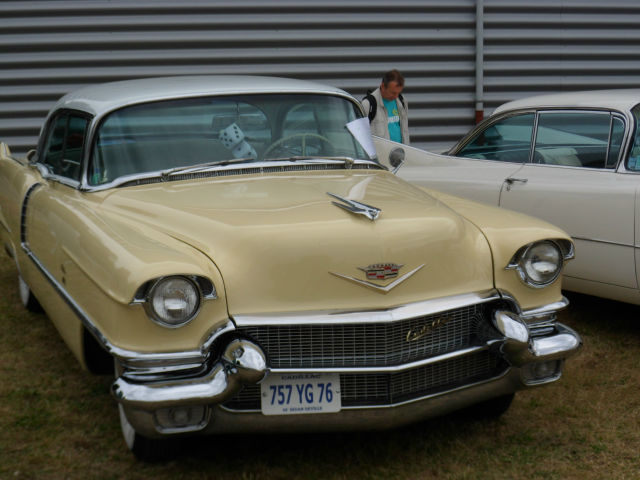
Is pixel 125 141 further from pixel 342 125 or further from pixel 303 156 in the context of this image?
A: pixel 342 125

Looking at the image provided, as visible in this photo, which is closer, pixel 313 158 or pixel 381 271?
pixel 381 271

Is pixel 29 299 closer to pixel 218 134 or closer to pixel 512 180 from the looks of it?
pixel 218 134

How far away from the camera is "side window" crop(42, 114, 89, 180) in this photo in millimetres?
3969

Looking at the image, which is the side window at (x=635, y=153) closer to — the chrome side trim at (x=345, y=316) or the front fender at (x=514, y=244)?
the front fender at (x=514, y=244)

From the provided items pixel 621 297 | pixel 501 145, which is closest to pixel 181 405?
pixel 621 297

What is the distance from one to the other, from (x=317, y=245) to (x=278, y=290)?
224 millimetres

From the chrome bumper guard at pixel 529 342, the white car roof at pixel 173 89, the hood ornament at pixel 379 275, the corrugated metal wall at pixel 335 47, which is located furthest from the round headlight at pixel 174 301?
the corrugated metal wall at pixel 335 47

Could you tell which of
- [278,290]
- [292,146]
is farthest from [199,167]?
[278,290]

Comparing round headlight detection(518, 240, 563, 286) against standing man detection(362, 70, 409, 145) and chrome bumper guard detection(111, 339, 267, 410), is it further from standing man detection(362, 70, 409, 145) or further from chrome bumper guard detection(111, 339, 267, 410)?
standing man detection(362, 70, 409, 145)

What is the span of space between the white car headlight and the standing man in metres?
4.06

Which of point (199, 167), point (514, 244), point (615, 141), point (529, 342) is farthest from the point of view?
point (615, 141)

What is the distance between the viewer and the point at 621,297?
4547 mm

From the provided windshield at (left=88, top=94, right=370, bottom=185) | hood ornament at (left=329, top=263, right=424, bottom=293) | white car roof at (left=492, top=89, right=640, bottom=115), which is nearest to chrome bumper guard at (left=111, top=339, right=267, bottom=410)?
hood ornament at (left=329, top=263, right=424, bottom=293)

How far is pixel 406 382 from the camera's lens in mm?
2973
